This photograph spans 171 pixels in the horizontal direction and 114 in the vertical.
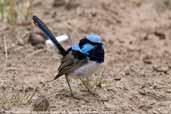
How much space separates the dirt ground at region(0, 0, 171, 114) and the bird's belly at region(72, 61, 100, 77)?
0.25m

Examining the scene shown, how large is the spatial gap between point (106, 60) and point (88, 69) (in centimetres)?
166

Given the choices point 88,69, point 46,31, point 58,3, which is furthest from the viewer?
point 58,3

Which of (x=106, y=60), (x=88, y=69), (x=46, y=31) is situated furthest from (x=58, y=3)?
(x=88, y=69)

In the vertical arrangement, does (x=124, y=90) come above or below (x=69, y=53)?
below

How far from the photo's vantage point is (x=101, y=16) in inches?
351

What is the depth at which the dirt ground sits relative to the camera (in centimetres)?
563

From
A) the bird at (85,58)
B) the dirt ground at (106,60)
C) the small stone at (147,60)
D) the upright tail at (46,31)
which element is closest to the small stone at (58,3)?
the dirt ground at (106,60)

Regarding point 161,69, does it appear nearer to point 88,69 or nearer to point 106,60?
point 106,60

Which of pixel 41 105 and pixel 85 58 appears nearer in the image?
pixel 41 105

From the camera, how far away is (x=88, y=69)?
Result: 18.7 feet

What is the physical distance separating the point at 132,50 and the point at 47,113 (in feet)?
9.86

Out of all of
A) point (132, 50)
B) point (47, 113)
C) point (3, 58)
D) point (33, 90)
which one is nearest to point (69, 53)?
point (33, 90)

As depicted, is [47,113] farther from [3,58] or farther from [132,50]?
[132,50]

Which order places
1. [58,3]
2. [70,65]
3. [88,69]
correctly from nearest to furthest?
1. [88,69]
2. [70,65]
3. [58,3]
